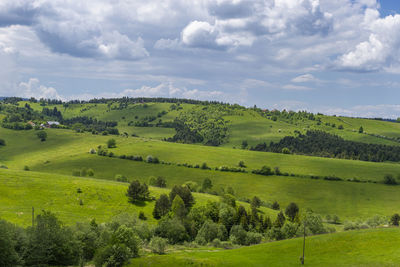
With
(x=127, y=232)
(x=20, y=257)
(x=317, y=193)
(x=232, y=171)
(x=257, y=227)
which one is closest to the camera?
(x=20, y=257)

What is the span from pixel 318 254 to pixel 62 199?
271 ft

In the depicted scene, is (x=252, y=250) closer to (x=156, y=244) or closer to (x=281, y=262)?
(x=281, y=262)

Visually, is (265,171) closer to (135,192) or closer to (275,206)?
(275,206)

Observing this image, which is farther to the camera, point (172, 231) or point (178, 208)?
point (178, 208)

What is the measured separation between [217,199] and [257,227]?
28.1 meters

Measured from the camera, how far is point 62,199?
104000 millimetres

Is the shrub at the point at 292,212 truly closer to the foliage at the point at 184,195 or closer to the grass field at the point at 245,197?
the grass field at the point at 245,197

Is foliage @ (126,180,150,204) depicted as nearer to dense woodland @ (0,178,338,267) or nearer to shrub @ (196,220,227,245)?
dense woodland @ (0,178,338,267)

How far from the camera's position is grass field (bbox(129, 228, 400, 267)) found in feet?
173

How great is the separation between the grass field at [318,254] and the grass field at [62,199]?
4145 centimetres

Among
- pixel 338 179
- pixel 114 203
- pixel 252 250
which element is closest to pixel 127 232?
pixel 252 250

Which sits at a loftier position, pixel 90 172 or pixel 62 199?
pixel 62 199

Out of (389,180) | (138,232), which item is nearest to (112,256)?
(138,232)

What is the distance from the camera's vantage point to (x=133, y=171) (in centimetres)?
18688
